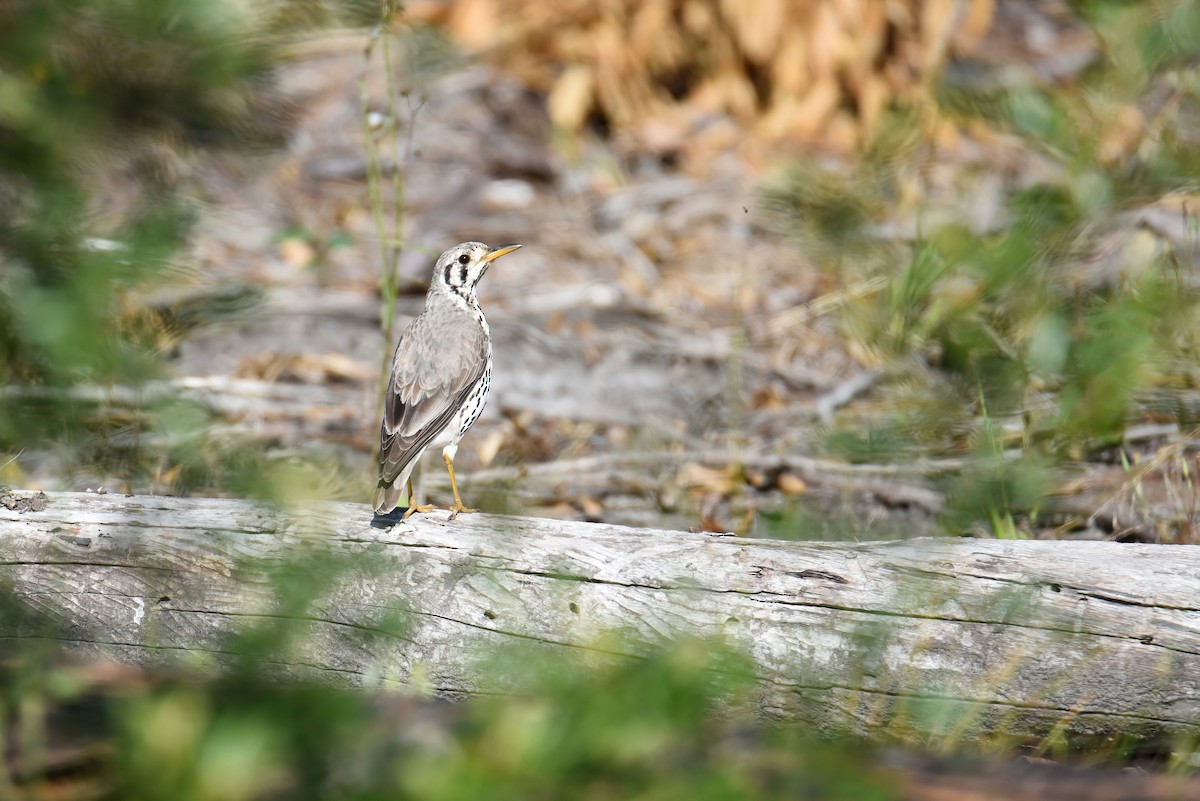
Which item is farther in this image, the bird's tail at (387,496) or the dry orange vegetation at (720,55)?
the dry orange vegetation at (720,55)

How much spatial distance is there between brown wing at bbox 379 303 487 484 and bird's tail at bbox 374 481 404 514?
0.04 meters

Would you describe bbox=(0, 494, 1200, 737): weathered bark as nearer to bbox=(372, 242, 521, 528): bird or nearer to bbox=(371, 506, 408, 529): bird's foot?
bbox=(371, 506, 408, 529): bird's foot

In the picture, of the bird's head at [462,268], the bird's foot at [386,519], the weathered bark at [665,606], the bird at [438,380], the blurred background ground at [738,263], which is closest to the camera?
the weathered bark at [665,606]

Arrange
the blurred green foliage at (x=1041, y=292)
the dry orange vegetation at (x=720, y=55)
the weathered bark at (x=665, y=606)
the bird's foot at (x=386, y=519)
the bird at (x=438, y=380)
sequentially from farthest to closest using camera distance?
1. the dry orange vegetation at (x=720, y=55)
2. the blurred green foliage at (x=1041, y=292)
3. the bird at (x=438, y=380)
4. the bird's foot at (x=386, y=519)
5. the weathered bark at (x=665, y=606)

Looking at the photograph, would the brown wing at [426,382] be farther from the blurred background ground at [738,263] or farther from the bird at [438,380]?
the blurred background ground at [738,263]

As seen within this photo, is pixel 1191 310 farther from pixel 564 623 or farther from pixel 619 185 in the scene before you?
pixel 619 185

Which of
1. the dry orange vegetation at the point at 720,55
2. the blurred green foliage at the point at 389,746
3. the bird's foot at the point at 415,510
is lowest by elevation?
the bird's foot at the point at 415,510

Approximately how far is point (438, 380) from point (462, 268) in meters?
0.87

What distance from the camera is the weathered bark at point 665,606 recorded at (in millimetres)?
3475

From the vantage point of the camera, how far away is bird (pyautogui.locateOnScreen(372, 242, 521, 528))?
447 centimetres

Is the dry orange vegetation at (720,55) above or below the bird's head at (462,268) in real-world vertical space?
above

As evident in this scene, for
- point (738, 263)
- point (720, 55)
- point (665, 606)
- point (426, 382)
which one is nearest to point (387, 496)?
point (426, 382)

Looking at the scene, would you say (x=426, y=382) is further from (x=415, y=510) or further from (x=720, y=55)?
(x=720, y=55)

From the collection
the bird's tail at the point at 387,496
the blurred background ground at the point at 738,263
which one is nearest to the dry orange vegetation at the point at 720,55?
the blurred background ground at the point at 738,263
